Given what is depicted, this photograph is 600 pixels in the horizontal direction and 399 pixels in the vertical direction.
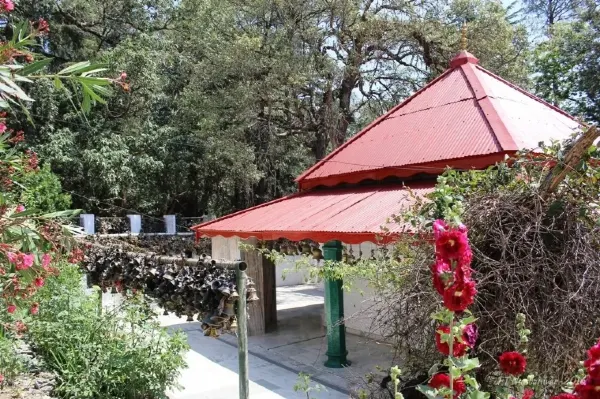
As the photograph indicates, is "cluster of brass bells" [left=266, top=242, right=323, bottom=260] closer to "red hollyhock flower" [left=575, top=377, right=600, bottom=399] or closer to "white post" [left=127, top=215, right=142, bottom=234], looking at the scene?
"red hollyhock flower" [left=575, top=377, right=600, bottom=399]

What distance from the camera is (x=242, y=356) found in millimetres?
3631

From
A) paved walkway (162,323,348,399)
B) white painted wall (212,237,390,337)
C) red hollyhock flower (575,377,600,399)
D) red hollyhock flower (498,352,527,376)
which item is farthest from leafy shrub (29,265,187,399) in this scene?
red hollyhock flower (575,377,600,399)

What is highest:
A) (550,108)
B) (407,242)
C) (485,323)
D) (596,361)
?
(550,108)

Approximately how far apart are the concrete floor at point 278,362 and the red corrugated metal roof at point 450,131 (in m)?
2.67

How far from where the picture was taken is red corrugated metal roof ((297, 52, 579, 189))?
6.32 metres

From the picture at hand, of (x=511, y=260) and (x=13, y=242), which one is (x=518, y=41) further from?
(x=13, y=242)

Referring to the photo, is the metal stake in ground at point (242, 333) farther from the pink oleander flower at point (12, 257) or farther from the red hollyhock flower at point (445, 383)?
the red hollyhock flower at point (445, 383)

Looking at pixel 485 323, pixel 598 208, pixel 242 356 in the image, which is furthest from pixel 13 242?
pixel 598 208

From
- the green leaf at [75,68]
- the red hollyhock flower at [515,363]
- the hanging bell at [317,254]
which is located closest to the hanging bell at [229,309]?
the green leaf at [75,68]

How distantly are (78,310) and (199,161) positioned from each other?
1548cm

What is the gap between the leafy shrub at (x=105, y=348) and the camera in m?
4.48

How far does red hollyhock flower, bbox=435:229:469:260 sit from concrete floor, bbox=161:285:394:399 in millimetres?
3303

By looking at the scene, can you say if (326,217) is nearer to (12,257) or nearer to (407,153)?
(407,153)

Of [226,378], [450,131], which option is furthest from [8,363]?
[450,131]
